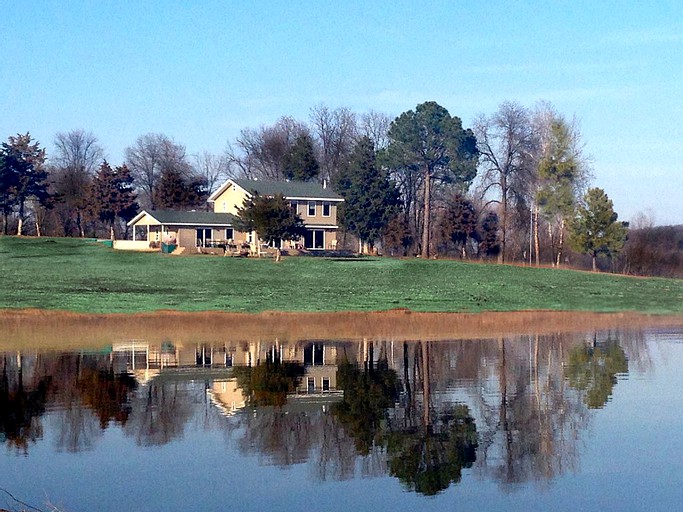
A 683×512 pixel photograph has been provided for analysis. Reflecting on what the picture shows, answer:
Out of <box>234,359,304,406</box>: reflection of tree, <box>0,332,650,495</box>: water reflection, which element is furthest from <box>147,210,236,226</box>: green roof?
<box>234,359,304,406</box>: reflection of tree

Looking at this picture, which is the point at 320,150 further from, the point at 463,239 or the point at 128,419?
the point at 128,419

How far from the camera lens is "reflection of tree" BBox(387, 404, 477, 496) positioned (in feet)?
46.9

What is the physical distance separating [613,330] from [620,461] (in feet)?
85.2

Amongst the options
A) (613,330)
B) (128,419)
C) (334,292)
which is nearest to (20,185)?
(334,292)

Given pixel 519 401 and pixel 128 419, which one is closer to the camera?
pixel 128 419

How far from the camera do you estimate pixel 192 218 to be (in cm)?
8362

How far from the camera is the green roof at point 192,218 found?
82.4 m

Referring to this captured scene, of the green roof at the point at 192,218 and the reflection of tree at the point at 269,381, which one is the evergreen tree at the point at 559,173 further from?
the reflection of tree at the point at 269,381

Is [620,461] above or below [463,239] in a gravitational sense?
below

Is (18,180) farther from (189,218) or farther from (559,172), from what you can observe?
(559,172)

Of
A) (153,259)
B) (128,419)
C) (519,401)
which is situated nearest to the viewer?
(128,419)

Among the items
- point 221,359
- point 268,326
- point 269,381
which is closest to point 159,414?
point 269,381

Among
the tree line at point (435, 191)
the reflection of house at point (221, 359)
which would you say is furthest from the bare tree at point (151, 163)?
the reflection of house at point (221, 359)

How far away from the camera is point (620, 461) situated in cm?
1552
